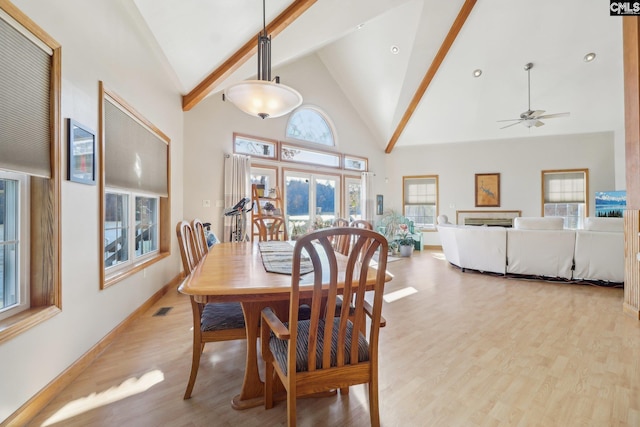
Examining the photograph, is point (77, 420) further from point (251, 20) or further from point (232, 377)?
point (251, 20)

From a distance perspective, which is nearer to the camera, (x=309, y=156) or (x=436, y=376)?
(x=436, y=376)

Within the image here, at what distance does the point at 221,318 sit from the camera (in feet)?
5.49

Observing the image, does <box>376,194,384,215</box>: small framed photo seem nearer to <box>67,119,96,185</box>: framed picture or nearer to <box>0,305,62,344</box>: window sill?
<box>67,119,96,185</box>: framed picture

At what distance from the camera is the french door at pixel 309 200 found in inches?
251

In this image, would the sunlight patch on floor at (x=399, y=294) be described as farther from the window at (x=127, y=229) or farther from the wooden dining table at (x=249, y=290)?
the window at (x=127, y=229)

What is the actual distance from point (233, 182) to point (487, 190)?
667cm

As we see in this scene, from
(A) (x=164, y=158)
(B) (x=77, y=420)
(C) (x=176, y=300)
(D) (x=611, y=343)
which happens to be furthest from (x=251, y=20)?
(D) (x=611, y=343)

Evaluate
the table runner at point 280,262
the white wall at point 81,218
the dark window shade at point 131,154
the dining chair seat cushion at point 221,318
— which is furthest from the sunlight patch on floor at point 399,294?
the dark window shade at point 131,154

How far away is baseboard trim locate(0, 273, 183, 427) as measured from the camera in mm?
1434

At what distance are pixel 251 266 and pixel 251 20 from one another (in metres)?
2.74

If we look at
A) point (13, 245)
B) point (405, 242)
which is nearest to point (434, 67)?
point (405, 242)

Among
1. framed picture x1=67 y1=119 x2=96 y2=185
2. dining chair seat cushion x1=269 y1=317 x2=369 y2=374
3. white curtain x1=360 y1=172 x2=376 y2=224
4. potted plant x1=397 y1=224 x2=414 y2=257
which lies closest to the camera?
dining chair seat cushion x1=269 y1=317 x2=369 y2=374

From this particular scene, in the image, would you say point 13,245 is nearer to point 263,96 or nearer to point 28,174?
point 28,174

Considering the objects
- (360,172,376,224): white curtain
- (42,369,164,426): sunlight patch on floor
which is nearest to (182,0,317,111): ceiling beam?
(42,369,164,426): sunlight patch on floor
